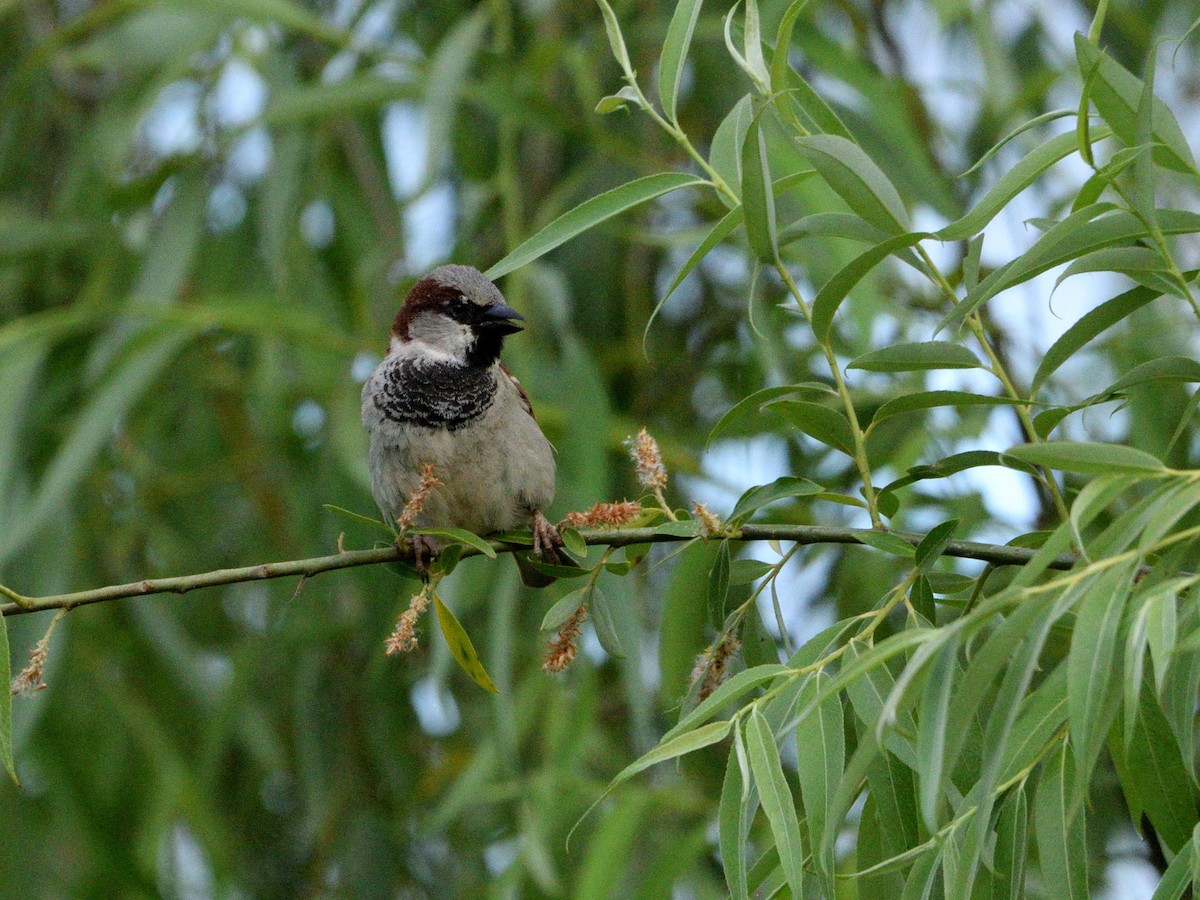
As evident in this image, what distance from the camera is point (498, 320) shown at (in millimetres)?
2449

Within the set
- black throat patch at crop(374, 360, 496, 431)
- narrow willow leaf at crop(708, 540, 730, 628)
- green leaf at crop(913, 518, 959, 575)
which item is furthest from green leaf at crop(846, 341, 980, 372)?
black throat patch at crop(374, 360, 496, 431)

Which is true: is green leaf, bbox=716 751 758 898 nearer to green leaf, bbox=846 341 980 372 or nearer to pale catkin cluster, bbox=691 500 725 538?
pale catkin cluster, bbox=691 500 725 538

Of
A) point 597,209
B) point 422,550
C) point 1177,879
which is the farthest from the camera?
point 422,550

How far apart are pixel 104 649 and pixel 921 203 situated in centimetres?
202

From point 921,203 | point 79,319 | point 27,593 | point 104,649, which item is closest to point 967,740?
point 921,203

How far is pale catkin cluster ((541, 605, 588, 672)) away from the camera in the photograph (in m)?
1.32

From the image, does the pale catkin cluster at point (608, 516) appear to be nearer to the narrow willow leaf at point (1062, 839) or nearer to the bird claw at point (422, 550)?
the bird claw at point (422, 550)

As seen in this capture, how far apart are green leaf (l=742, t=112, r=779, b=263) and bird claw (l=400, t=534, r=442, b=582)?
55cm

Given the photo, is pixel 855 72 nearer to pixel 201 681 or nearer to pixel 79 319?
pixel 79 319

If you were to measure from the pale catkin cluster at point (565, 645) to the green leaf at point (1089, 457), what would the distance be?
1.54 feet

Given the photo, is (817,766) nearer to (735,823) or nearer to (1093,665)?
(735,823)

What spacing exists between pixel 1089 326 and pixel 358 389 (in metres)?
1.94

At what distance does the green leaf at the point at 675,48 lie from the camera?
4.34 ft

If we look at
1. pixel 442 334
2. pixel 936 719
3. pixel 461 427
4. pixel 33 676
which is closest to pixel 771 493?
pixel 936 719
